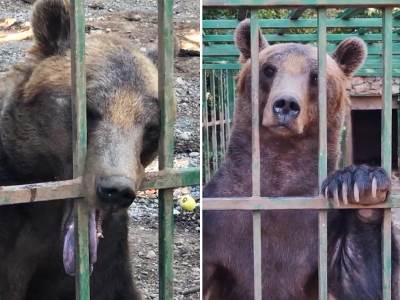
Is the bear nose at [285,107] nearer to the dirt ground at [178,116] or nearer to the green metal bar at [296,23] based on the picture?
the dirt ground at [178,116]

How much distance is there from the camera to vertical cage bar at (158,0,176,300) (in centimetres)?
193

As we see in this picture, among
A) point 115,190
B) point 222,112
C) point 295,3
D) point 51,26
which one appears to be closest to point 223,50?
point 222,112

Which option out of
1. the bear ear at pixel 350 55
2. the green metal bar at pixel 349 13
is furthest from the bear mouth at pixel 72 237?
the green metal bar at pixel 349 13

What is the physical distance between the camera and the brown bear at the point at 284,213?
262cm

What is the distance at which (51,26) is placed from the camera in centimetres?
247

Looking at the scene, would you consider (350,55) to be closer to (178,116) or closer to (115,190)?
(115,190)

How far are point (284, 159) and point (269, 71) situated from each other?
0.31 meters

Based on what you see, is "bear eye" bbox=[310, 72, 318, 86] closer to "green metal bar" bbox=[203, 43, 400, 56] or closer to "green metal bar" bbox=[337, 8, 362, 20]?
"green metal bar" bbox=[337, 8, 362, 20]

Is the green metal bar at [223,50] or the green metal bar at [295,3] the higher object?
the green metal bar at [223,50]

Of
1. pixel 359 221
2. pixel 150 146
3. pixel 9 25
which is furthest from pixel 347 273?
pixel 9 25

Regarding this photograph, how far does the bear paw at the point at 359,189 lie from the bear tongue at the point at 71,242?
616mm

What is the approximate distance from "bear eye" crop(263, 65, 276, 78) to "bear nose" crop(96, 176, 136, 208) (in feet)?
3.17

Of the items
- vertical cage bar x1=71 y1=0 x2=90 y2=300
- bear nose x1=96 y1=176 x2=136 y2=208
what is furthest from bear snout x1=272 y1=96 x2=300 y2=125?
vertical cage bar x1=71 y1=0 x2=90 y2=300

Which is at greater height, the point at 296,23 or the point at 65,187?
the point at 296,23
